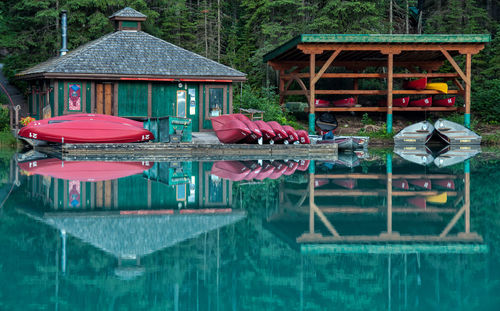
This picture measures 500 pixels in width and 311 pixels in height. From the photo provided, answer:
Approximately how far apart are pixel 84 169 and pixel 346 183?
628 cm

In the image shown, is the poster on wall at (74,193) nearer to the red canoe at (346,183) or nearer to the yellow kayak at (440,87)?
the red canoe at (346,183)

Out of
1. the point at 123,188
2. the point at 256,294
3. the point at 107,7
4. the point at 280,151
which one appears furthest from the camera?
the point at 107,7

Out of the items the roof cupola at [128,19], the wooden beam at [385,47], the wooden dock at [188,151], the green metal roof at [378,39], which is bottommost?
the wooden dock at [188,151]

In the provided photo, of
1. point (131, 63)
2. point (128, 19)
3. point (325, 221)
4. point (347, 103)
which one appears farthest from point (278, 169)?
point (128, 19)

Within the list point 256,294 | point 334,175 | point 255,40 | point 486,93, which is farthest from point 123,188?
point 255,40

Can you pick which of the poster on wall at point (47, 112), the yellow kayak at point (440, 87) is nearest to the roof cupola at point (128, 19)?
the poster on wall at point (47, 112)

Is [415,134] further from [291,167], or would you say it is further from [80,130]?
[80,130]

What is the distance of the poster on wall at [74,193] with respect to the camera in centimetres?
974

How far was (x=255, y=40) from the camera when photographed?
43.4 meters

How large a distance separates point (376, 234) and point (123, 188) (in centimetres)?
548

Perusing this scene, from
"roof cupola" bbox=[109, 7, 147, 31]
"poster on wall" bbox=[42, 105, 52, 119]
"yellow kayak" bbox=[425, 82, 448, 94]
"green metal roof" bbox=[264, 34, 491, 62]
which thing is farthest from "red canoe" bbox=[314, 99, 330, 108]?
"poster on wall" bbox=[42, 105, 52, 119]

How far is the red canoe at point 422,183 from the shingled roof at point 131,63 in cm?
1448

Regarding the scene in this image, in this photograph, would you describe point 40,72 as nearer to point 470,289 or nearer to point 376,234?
point 376,234

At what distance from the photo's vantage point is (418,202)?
10500 millimetres
